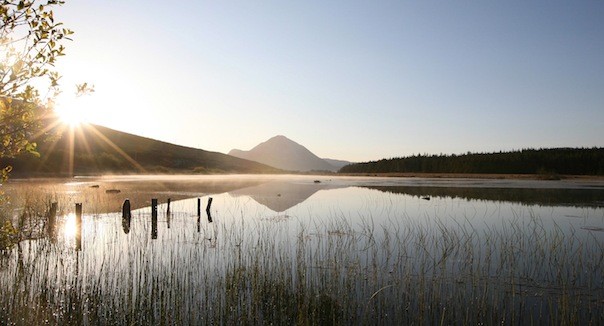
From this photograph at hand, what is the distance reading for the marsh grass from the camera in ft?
32.1

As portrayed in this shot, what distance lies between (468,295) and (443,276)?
1.53m

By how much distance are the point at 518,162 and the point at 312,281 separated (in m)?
114

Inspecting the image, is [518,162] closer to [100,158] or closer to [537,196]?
[537,196]

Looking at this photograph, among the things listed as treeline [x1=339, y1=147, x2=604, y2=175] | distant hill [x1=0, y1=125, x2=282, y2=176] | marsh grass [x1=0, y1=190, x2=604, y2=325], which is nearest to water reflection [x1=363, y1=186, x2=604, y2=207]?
marsh grass [x1=0, y1=190, x2=604, y2=325]

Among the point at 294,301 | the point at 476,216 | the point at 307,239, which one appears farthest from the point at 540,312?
the point at 476,216

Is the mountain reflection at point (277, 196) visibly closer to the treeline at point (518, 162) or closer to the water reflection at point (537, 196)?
the water reflection at point (537, 196)

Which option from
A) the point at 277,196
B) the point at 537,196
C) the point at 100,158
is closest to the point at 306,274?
the point at 277,196

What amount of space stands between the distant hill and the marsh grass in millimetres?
94736

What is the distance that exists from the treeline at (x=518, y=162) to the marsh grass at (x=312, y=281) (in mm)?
96470

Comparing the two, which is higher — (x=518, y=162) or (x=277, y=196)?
(x=518, y=162)

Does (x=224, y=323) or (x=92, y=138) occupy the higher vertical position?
(x=92, y=138)

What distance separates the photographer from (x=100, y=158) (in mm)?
141000

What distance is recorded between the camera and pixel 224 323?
30.9 ft

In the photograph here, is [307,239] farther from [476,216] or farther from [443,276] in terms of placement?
[476,216]
